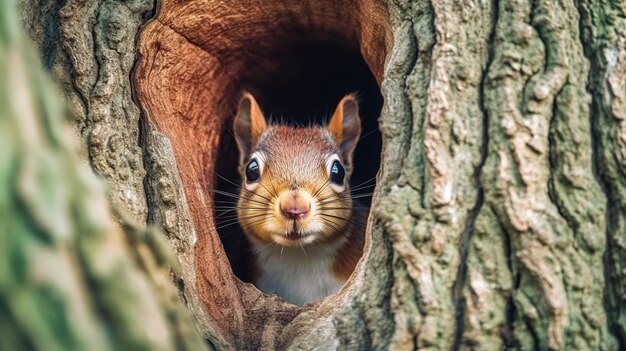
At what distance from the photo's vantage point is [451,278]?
2045mm

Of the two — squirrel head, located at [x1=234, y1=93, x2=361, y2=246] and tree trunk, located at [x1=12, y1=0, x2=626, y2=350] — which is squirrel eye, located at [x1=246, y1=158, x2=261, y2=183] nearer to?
squirrel head, located at [x1=234, y1=93, x2=361, y2=246]

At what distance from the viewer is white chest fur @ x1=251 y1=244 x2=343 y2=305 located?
3.61m

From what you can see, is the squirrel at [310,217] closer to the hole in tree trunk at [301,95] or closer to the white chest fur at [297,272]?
the white chest fur at [297,272]

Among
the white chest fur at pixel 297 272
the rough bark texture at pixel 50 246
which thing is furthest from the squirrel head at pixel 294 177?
the rough bark texture at pixel 50 246

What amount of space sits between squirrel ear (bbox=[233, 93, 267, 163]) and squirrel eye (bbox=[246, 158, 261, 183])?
263 millimetres

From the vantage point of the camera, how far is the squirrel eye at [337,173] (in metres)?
3.77

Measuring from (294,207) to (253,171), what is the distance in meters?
0.59

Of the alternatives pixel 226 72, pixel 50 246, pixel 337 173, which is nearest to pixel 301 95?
pixel 337 173

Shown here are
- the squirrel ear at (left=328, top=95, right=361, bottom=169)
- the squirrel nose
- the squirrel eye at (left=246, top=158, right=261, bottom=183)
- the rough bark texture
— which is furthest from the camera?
Answer: the squirrel ear at (left=328, top=95, right=361, bottom=169)

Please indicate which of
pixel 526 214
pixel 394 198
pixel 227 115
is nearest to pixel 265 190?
pixel 227 115

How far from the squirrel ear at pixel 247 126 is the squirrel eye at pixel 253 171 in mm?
263

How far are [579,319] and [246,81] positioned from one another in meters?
2.28

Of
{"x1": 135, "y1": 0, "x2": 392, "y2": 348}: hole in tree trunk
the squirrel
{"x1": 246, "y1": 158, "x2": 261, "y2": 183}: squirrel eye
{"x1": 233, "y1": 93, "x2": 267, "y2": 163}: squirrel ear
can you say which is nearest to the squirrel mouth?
the squirrel

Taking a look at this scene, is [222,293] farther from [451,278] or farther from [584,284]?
[584,284]
